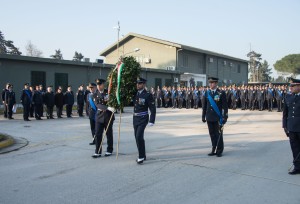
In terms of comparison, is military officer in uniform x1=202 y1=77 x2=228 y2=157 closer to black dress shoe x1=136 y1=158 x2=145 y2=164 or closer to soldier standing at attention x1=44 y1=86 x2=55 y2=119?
black dress shoe x1=136 y1=158 x2=145 y2=164

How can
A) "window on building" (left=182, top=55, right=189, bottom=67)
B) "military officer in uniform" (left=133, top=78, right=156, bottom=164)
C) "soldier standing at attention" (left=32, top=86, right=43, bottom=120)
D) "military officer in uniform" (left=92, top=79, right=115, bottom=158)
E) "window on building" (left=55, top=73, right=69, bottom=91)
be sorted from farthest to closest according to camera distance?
"window on building" (left=182, top=55, right=189, bottom=67)
"window on building" (left=55, top=73, right=69, bottom=91)
"soldier standing at attention" (left=32, top=86, right=43, bottom=120)
"military officer in uniform" (left=92, top=79, right=115, bottom=158)
"military officer in uniform" (left=133, top=78, right=156, bottom=164)

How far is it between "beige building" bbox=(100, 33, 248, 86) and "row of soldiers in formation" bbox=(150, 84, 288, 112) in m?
8.18

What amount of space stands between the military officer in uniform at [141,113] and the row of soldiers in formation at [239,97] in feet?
52.1

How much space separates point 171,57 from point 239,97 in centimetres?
1554

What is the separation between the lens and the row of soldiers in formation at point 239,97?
Answer: 25625mm

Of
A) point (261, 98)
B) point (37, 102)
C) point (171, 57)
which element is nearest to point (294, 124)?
point (37, 102)

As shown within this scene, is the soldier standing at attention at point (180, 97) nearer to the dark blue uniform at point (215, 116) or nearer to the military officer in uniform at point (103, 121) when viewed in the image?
the dark blue uniform at point (215, 116)

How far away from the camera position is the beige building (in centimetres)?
4169

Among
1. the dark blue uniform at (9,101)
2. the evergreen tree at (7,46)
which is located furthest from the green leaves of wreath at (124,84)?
the evergreen tree at (7,46)

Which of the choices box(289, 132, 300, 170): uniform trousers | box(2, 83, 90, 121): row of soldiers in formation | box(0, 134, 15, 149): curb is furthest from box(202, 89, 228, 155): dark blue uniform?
box(2, 83, 90, 121): row of soldiers in formation

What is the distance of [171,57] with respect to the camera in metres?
41.8

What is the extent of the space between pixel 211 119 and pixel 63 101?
40.9 feet

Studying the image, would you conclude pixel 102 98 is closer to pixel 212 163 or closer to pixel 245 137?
pixel 212 163

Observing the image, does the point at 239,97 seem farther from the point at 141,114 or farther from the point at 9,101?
the point at 141,114
